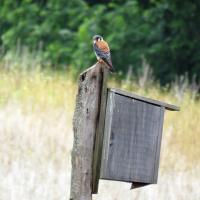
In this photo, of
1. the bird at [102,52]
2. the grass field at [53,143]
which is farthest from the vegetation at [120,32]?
the bird at [102,52]

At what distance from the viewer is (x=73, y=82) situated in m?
12.0

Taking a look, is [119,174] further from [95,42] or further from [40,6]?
[40,6]

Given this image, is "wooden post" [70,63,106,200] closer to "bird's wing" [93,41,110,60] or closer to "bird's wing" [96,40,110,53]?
Answer: "bird's wing" [93,41,110,60]

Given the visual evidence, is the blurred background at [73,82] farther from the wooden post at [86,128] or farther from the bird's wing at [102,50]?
the wooden post at [86,128]

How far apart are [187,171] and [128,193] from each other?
3.33 ft

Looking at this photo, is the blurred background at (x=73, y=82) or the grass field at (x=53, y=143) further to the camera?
the blurred background at (x=73, y=82)

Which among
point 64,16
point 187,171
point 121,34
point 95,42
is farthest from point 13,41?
point 95,42

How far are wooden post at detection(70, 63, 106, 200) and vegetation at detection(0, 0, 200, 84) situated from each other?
35.8ft

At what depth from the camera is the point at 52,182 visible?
7.74 metres

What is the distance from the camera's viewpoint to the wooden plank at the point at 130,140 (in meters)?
5.53

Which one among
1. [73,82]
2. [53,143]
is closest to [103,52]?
[53,143]

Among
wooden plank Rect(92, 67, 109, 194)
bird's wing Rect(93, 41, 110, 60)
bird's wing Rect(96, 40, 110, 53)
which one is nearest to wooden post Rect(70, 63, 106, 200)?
wooden plank Rect(92, 67, 109, 194)

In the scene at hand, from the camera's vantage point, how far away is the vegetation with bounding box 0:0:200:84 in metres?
17.2

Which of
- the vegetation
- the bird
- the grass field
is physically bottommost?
the grass field
